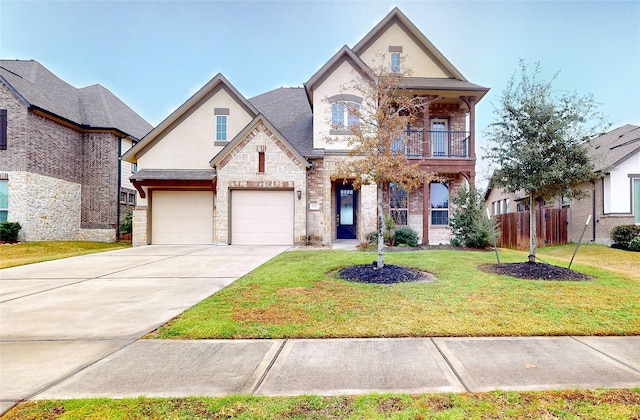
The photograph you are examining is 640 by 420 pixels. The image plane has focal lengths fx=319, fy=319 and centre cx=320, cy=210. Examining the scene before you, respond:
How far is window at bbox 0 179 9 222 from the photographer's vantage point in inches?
628

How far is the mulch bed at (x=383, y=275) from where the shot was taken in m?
6.59

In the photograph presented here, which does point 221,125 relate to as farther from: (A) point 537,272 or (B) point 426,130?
(A) point 537,272

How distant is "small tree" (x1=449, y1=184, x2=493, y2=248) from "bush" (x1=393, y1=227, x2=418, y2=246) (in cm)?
163

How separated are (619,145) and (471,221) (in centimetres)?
1086

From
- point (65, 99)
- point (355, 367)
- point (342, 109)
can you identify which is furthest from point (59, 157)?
point (355, 367)

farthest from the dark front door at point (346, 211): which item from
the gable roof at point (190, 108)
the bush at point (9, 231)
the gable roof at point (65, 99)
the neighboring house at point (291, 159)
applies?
the bush at point (9, 231)

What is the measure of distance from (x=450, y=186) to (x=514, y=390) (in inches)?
575

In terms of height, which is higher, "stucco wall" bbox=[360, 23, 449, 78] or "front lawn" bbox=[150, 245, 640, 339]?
"stucco wall" bbox=[360, 23, 449, 78]

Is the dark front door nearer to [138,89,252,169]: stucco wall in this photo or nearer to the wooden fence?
[138,89,252,169]: stucco wall

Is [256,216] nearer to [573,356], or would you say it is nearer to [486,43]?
[573,356]

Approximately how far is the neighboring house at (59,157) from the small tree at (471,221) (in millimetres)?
19027

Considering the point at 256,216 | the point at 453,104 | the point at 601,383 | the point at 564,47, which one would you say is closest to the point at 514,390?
the point at 601,383

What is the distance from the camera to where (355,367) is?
9.95ft

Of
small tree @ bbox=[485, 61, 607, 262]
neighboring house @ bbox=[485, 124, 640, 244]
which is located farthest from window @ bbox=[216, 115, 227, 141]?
neighboring house @ bbox=[485, 124, 640, 244]
